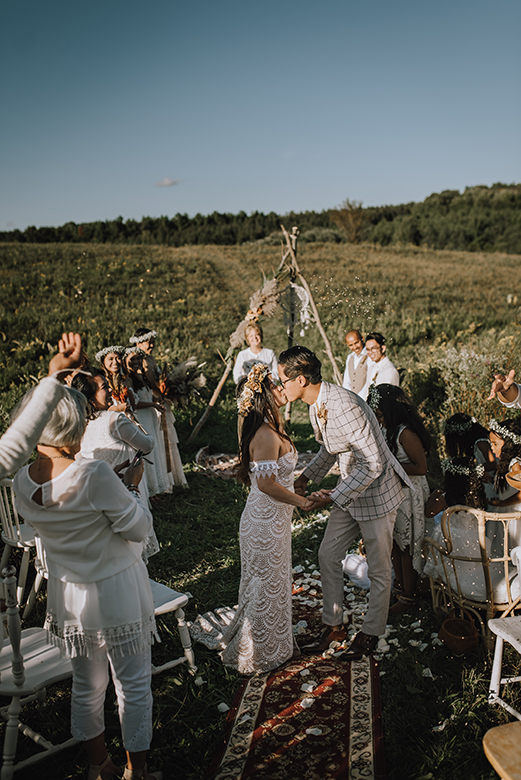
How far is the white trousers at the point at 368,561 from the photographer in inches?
139

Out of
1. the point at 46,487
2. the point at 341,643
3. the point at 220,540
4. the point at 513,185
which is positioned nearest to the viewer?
the point at 46,487

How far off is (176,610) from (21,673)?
42.2 inches

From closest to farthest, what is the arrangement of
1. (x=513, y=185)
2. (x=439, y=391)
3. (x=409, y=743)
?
(x=409, y=743)
(x=439, y=391)
(x=513, y=185)

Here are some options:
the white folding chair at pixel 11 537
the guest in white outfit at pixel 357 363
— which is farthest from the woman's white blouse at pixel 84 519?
the guest in white outfit at pixel 357 363

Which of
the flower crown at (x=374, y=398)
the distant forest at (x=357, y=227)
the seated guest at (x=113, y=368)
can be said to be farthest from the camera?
the distant forest at (x=357, y=227)

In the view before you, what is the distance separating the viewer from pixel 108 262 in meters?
26.9

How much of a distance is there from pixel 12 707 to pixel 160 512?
13.0 feet

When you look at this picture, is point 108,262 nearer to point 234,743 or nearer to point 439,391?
point 439,391

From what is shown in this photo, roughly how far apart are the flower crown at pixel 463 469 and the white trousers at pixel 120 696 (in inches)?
101

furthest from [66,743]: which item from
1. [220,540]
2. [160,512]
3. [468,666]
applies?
[160,512]

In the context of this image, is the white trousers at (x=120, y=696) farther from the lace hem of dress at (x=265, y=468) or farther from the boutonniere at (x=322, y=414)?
the boutonniere at (x=322, y=414)

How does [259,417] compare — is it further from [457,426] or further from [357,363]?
[357,363]

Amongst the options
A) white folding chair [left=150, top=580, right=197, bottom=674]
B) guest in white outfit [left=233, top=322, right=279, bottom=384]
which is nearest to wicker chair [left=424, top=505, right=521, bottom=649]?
white folding chair [left=150, top=580, right=197, bottom=674]

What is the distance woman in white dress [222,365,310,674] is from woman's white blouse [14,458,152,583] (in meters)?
1.10
